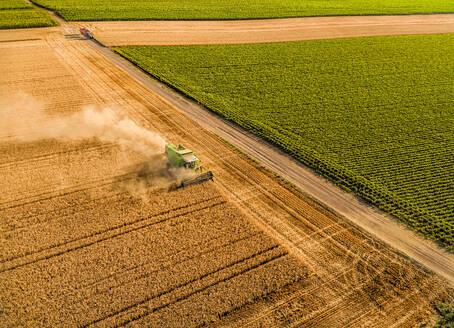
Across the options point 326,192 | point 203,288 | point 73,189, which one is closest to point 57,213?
point 73,189

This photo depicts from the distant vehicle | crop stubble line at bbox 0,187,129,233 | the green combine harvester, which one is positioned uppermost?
the distant vehicle

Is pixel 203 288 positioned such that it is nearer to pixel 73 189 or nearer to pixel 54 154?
pixel 73 189

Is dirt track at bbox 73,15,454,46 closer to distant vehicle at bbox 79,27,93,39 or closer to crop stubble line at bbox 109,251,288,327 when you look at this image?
distant vehicle at bbox 79,27,93,39

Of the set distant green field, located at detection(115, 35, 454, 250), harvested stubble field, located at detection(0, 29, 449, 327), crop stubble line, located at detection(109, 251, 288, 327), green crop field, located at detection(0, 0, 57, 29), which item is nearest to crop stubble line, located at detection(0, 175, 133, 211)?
harvested stubble field, located at detection(0, 29, 449, 327)

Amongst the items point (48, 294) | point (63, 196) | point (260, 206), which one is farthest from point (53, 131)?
point (260, 206)

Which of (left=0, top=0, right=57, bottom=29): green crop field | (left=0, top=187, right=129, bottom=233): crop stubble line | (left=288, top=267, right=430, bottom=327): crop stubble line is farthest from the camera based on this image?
(left=0, top=0, right=57, bottom=29): green crop field

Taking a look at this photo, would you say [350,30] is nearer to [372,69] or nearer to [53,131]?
[372,69]

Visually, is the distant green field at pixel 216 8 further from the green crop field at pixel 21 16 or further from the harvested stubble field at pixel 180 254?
the harvested stubble field at pixel 180 254
